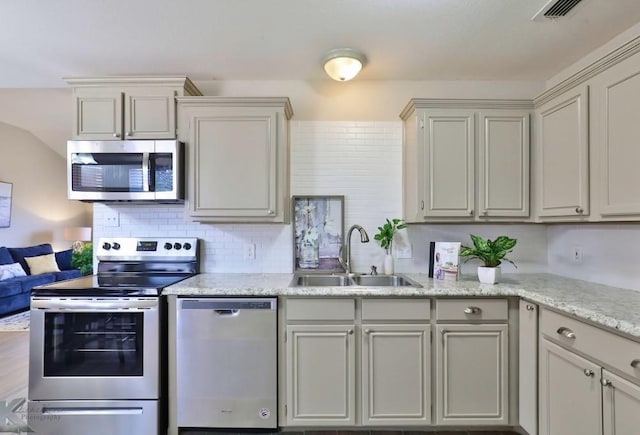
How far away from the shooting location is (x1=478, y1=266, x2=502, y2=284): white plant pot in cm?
212

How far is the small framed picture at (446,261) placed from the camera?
7.39 feet

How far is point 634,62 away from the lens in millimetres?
1594

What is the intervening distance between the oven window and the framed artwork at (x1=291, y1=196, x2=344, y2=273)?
1192mm

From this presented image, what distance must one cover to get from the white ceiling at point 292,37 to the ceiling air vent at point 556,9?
4cm

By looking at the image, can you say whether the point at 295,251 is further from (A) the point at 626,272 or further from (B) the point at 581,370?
(A) the point at 626,272

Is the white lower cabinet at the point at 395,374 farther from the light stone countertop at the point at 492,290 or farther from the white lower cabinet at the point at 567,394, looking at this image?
the white lower cabinet at the point at 567,394

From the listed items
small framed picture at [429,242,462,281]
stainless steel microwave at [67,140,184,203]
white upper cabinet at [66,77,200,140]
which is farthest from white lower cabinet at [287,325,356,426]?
white upper cabinet at [66,77,200,140]

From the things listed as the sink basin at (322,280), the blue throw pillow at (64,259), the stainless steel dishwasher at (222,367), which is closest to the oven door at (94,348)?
the stainless steel dishwasher at (222,367)

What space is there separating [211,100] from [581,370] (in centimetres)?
263

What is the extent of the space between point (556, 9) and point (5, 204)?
7.66 m

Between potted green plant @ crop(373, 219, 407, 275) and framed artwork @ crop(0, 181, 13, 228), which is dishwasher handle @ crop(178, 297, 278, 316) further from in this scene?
framed artwork @ crop(0, 181, 13, 228)

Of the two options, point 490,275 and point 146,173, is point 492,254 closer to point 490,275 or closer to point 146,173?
point 490,275

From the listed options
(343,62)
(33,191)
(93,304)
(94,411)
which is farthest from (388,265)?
(33,191)

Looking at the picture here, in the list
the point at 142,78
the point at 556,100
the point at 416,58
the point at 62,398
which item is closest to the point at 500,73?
the point at 556,100
